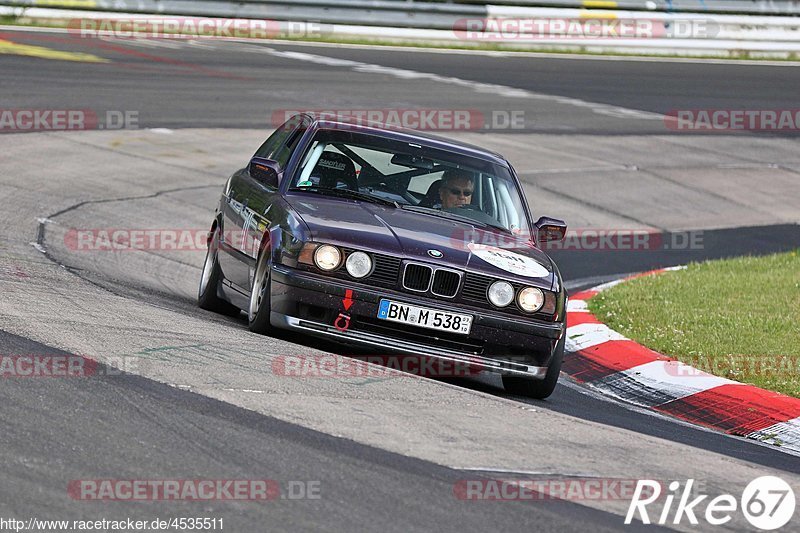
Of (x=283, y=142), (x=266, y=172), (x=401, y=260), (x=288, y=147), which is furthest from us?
(x=283, y=142)

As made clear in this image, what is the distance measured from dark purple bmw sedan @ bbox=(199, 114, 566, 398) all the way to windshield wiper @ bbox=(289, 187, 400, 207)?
0.04ft

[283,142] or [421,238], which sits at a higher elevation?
[283,142]

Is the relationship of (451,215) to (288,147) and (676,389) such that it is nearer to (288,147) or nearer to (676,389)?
(288,147)

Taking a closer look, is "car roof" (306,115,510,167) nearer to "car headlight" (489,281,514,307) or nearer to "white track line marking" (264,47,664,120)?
"car headlight" (489,281,514,307)

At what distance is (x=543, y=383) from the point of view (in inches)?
306

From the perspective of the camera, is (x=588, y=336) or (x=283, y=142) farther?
(x=588, y=336)

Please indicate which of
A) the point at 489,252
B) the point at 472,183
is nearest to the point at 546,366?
the point at 489,252

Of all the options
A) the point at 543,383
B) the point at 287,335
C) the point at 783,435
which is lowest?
the point at 783,435

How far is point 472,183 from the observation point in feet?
28.8

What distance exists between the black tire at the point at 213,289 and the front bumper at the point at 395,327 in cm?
189

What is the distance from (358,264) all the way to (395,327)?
39 centimetres

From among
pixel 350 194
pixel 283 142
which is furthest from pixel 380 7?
pixel 350 194

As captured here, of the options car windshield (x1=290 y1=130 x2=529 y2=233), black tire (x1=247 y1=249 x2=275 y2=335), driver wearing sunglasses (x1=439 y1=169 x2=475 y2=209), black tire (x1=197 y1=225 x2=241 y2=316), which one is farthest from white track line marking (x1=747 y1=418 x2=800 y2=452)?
black tire (x1=197 y1=225 x2=241 y2=316)

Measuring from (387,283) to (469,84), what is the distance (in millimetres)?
17438
